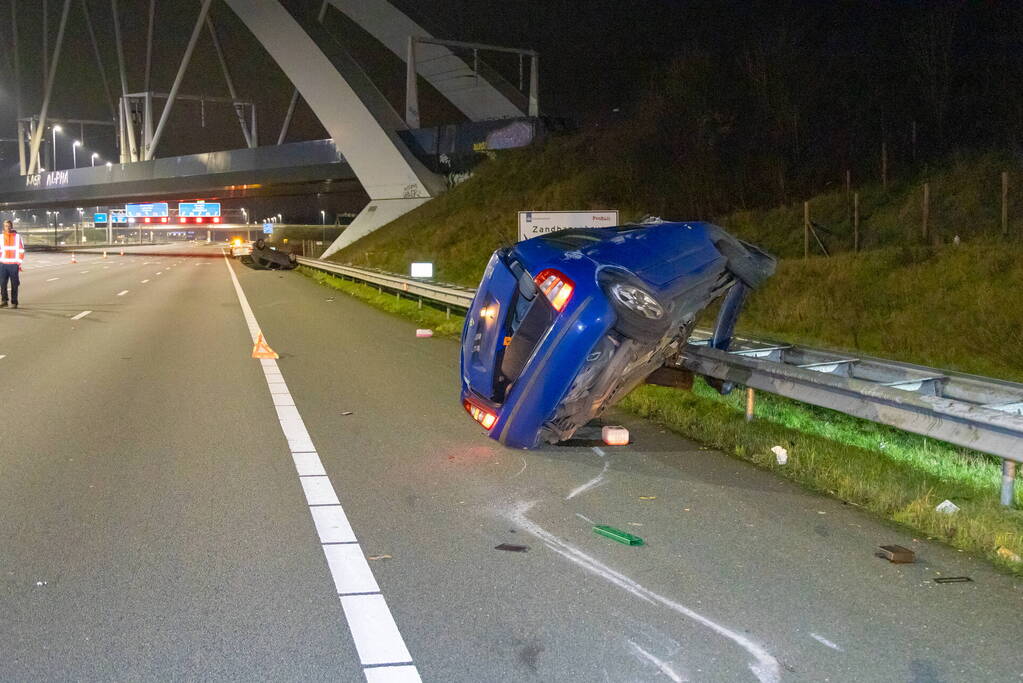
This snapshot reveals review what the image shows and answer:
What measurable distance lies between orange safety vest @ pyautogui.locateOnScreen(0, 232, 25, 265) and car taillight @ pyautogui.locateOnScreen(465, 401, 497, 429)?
17.1 meters

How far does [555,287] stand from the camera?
6.80 meters

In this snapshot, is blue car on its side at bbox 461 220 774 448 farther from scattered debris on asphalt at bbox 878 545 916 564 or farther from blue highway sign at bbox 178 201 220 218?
blue highway sign at bbox 178 201 220 218

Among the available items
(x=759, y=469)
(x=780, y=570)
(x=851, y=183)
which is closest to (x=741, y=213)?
(x=851, y=183)

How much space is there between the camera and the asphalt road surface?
13.1 ft

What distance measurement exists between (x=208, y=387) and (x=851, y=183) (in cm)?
1883

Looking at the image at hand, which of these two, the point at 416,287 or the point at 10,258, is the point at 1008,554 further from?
the point at 10,258

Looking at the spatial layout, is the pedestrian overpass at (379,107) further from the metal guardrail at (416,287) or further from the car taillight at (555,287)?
the car taillight at (555,287)

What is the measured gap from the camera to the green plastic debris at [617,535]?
5527mm

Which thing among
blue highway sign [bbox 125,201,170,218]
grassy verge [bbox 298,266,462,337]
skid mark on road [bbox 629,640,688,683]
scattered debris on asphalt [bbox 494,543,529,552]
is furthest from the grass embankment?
blue highway sign [bbox 125,201,170,218]

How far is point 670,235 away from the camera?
7.45m

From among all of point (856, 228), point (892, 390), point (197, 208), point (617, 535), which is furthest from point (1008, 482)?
point (197, 208)

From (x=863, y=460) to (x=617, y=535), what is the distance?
260 cm

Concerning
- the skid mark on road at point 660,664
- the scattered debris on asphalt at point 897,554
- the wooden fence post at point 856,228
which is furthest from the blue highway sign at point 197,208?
the skid mark on road at point 660,664

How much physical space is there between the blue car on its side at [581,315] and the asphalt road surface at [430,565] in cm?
51
